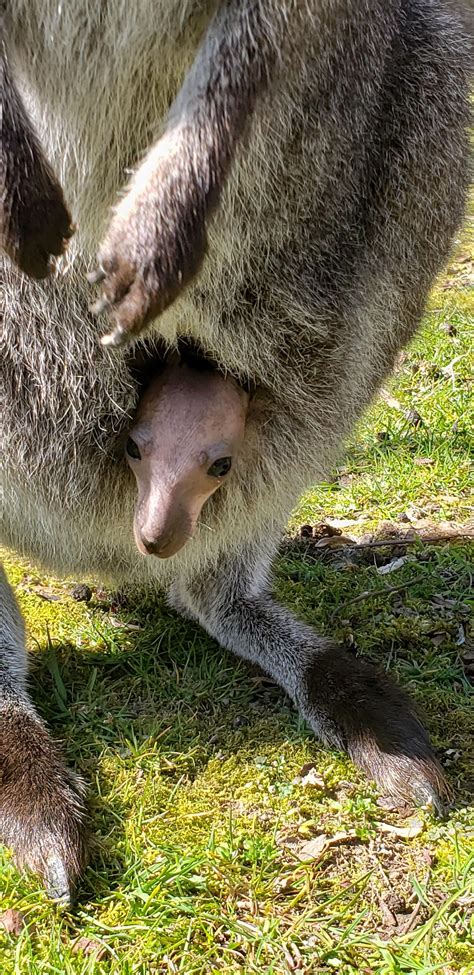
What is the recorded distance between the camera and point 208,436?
201cm

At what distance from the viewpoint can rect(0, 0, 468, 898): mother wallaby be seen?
1.61 meters

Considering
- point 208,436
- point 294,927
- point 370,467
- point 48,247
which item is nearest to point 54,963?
point 294,927

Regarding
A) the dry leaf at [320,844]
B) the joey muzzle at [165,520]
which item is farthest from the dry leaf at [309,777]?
A: the joey muzzle at [165,520]

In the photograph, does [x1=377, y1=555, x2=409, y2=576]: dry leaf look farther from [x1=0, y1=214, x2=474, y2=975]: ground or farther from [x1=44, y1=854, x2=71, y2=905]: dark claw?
[x1=44, y1=854, x2=71, y2=905]: dark claw

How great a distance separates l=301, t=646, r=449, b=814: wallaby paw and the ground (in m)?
0.04

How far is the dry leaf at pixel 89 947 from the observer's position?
184 cm

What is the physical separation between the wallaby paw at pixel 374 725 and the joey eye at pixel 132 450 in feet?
2.30

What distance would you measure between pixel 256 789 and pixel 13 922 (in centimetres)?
55

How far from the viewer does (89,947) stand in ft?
6.11

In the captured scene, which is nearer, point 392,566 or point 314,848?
point 314,848

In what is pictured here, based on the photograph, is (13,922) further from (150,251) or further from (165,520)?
(150,251)

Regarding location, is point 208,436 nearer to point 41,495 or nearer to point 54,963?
point 41,495

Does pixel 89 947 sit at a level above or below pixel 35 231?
below

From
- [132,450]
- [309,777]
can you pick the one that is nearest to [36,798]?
[309,777]
